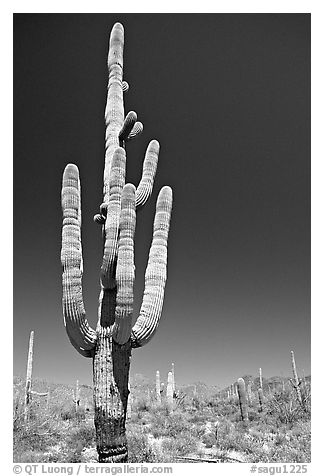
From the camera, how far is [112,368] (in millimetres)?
5207

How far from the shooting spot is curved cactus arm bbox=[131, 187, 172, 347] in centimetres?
541

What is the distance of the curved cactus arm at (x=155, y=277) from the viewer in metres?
5.41

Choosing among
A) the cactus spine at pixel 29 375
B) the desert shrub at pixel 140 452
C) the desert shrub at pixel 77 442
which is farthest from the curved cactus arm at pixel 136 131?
the cactus spine at pixel 29 375

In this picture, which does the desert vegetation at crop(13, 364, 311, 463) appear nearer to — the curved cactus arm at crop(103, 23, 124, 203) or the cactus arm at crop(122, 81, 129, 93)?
the curved cactus arm at crop(103, 23, 124, 203)

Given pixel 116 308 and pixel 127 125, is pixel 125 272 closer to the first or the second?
pixel 116 308

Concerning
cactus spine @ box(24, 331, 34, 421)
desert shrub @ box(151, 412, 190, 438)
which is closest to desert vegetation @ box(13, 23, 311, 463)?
desert shrub @ box(151, 412, 190, 438)

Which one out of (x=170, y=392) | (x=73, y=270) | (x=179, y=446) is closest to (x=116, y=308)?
(x=73, y=270)

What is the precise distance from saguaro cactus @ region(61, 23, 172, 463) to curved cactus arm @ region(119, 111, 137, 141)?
63 centimetres

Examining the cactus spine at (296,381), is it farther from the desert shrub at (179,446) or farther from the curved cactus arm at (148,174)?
the curved cactus arm at (148,174)

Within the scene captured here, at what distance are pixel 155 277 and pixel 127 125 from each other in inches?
85.0

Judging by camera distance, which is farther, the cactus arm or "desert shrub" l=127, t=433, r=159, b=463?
"desert shrub" l=127, t=433, r=159, b=463

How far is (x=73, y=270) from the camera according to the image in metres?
5.19
